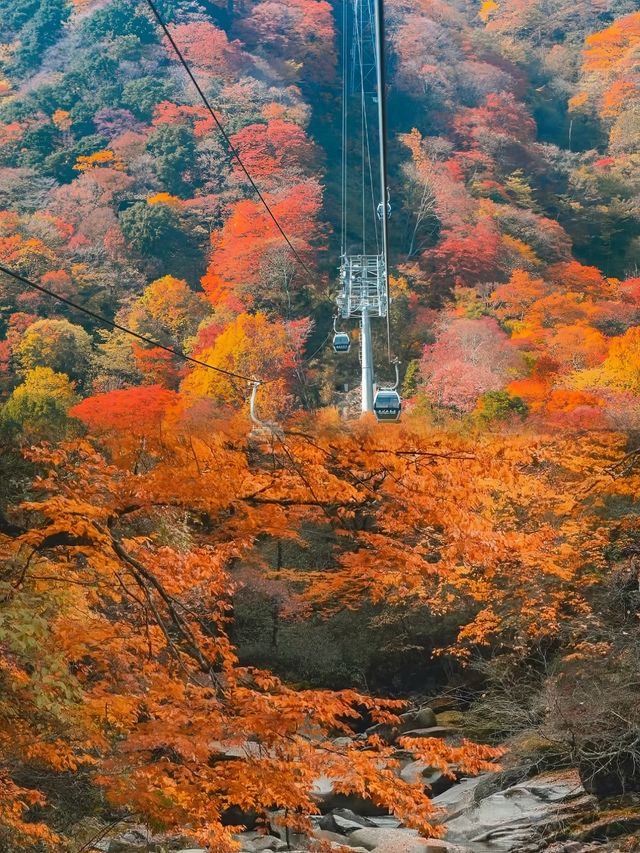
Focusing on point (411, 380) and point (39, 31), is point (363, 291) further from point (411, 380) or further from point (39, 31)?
point (39, 31)

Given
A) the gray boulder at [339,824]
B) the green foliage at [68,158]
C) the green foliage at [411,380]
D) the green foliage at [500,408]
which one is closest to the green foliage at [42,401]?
the green foliage at [411,380]

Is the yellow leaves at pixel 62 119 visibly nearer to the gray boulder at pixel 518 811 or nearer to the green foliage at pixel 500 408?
the green foliage at pixel 500 408

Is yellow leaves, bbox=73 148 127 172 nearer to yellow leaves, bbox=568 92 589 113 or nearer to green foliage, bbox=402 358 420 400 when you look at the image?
green foliage, bbox=402 358 420 400

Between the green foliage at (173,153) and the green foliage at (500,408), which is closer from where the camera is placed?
the green foliage at (500,408)

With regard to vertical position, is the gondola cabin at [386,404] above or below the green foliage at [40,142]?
below

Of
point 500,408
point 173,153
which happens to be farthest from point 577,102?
point 500,408
